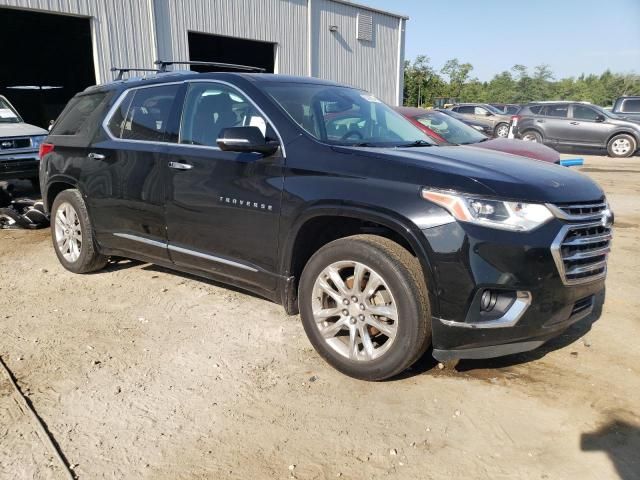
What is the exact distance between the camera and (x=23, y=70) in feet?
79.5

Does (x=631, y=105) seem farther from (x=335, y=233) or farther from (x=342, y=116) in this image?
(x=335, y=233)

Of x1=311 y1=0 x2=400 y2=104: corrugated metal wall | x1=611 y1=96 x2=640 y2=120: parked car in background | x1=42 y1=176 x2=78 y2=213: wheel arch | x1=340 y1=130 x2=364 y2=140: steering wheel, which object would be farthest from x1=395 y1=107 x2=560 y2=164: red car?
x1=611 y1=96 x2=640 y2=120: parked car in background

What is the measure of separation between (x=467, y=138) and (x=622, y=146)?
1158 centimetres

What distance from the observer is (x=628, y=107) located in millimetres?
19531

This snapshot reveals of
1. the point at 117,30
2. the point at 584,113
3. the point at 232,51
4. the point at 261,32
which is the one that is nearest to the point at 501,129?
the point at 584,113

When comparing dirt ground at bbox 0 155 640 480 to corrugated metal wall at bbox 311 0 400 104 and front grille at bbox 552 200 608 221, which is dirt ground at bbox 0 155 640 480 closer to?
front grille at bbox 552 200 608 221

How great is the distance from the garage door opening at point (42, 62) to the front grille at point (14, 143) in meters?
7.08

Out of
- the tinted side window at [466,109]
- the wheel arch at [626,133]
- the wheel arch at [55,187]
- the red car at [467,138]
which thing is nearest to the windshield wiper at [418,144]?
the wheel arch at [55,187]

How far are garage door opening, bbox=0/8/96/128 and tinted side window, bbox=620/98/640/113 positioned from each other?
18370 millimetres

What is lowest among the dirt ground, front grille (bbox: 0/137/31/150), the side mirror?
the dirt ground

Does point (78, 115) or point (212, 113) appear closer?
point (212, 113)

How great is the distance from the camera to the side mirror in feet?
10.6

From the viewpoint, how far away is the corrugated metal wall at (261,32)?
12.1 metres

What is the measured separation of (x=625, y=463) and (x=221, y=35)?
49.0 ft
